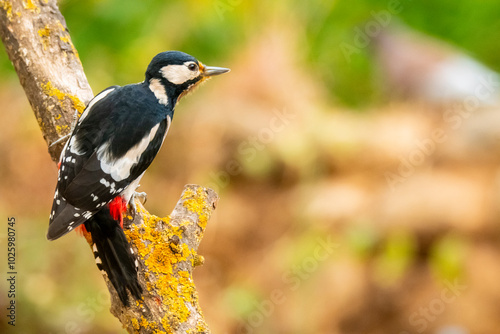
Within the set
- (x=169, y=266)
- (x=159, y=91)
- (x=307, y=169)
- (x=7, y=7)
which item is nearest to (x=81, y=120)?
(x=159, y=91)

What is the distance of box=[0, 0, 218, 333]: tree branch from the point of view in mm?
1940

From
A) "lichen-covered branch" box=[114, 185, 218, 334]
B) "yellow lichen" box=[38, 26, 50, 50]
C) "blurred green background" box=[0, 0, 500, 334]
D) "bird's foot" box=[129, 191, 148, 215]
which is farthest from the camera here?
"blurred green background" box=[0, 0, 500, 334]

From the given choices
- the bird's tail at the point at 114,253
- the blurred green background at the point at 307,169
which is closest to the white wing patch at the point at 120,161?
the bird's tail at the point at 114,253

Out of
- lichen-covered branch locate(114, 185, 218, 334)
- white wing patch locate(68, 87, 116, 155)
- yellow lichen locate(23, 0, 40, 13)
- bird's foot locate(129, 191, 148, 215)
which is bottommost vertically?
lichen-covered branch locate(114, 185, 218, 334)

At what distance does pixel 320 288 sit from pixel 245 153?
60.1 inches

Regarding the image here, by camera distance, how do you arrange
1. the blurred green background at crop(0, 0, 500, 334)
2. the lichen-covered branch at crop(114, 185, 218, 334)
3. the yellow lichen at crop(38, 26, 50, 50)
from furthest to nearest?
the blurred green background at crop(0, 0, 500, 334), the yellow lichen at crop(38, 26, 50, 50), the lichen-covered branch at crop(114, 185, 218, 334)

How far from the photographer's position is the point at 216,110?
5828mm

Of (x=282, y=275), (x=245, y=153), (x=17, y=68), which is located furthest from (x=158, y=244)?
(x=245, y=153)

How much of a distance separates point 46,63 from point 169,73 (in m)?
0.49

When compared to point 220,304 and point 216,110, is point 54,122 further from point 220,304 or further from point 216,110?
point 216,110

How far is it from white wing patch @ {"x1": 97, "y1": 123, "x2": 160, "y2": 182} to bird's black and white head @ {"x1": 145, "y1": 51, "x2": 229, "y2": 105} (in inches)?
8.9

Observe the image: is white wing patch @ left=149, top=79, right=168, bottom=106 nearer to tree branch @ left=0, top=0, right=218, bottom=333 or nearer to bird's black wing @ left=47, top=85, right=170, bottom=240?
bird's black wing @ left=47, top=85, right=170, bottom=240

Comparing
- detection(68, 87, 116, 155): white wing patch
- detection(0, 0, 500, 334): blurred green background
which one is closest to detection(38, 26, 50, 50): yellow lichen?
detection(68, 87, 116, 155): white wing patch

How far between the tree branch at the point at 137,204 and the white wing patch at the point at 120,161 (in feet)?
0.65
